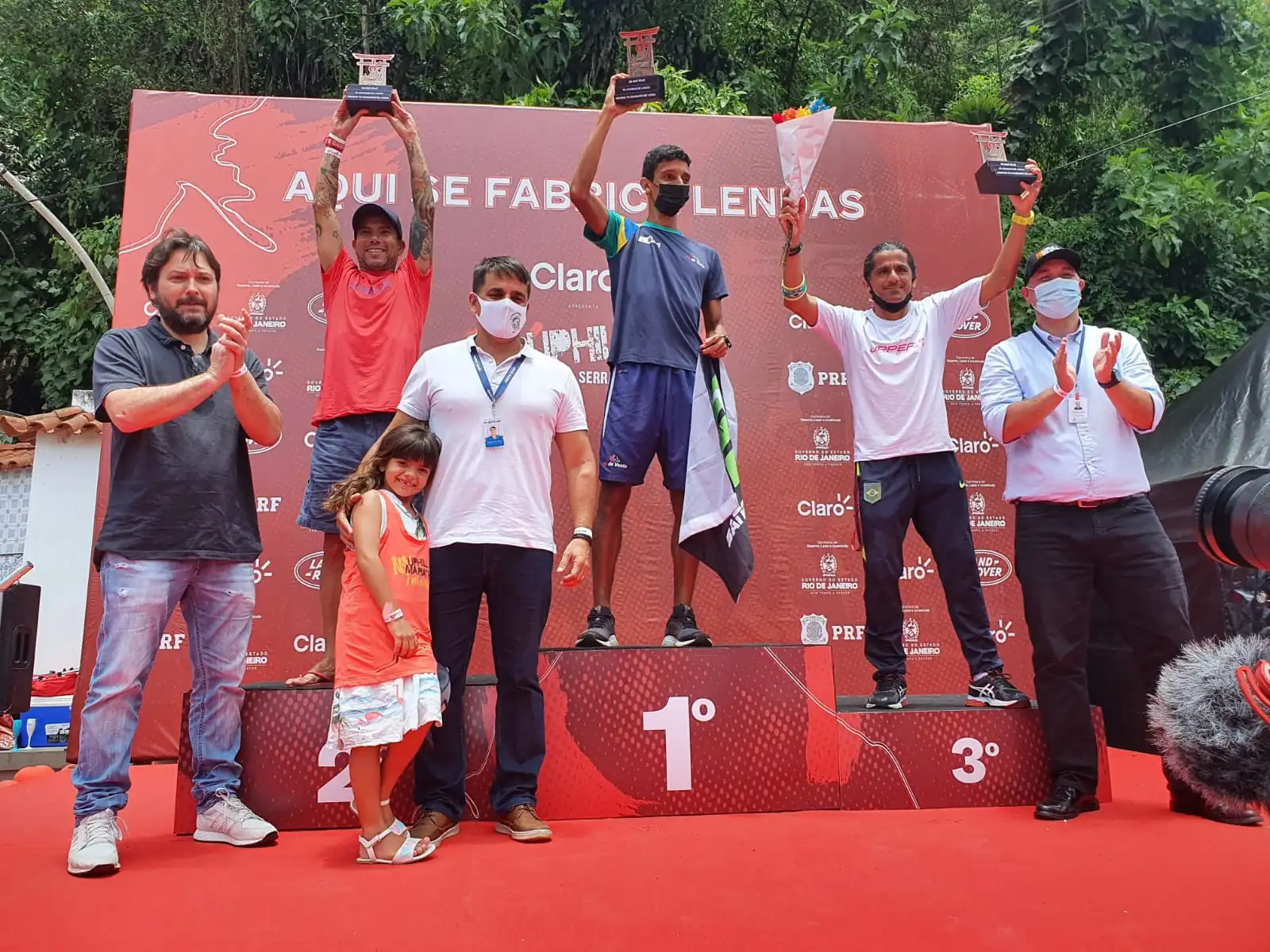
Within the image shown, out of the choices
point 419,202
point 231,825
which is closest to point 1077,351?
point 419,202

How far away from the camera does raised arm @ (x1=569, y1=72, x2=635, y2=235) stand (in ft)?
10.6

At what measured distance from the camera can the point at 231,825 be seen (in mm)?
2650

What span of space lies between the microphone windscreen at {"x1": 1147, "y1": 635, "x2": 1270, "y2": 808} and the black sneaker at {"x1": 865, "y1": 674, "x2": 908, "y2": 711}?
5.87ft

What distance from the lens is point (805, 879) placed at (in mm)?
2264

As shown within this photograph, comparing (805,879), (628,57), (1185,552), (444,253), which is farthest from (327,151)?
(1185,552)

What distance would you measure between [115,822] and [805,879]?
1732 millimetres

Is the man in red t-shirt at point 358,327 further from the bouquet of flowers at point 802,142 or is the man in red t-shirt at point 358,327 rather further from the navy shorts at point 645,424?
the bouquet of flowers at point 802,142

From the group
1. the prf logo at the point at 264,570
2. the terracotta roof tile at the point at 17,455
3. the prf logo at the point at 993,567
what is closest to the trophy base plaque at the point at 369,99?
the prf logo at the point at 264,570

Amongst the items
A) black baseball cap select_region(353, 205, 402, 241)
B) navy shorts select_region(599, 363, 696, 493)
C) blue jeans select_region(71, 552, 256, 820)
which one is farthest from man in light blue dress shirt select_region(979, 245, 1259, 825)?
blue jeans select_region(71, 552, 256, 820)

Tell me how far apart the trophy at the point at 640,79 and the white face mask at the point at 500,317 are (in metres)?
0.82

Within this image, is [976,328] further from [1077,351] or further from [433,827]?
[433,827]

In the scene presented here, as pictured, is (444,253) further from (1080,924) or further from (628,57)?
(1080,924)

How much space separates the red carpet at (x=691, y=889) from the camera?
1.87 m

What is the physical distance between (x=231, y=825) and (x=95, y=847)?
35 centimetres
